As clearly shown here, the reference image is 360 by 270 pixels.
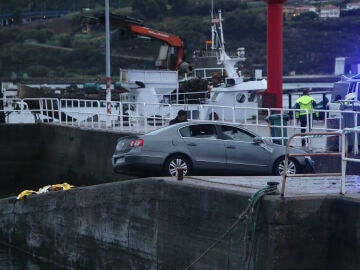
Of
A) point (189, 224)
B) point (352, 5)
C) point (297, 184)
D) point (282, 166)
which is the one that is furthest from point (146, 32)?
point (352, 5)

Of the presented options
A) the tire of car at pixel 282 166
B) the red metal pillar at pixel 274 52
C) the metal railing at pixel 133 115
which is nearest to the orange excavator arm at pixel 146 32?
the metal railing at pixel 133 115

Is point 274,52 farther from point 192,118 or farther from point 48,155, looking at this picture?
point 48,155

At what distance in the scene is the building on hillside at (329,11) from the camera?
6644cm

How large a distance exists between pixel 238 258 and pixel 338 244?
1.64 m

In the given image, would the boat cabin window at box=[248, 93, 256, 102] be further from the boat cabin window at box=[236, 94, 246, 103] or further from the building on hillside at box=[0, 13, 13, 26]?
the building on hillside at box=[0, 13, 13, 26]

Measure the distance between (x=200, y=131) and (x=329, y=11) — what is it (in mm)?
53420

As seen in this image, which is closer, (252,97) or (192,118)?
(192,118)

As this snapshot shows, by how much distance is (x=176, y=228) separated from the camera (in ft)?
45.5

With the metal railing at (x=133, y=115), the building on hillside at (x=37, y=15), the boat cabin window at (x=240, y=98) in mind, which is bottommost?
the metal railing at (x=133, y=115)

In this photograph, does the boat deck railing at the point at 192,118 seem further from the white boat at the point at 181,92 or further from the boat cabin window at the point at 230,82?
the boat cabin window at the point at 230,82

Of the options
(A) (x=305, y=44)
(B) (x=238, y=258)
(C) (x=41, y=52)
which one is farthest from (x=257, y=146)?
(C) (x=41, y=52)

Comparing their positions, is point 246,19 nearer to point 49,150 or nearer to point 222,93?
point 222,93

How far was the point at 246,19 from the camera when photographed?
230 feet

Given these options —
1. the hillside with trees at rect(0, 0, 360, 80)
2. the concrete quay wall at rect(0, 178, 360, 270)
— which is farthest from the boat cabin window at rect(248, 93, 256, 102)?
the hillside with trees at rect(0, 0, 360, 80)
